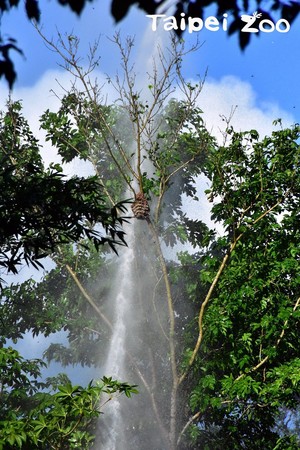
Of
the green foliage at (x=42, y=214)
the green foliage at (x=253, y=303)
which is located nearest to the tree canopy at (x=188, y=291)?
the green foliage at (x=253, y=303)

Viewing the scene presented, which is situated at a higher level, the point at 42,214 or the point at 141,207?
the point at 141,207

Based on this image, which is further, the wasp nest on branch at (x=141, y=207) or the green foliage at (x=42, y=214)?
the wasp nest on branch at (x=141, y=207)

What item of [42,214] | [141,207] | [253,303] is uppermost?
[141,207]

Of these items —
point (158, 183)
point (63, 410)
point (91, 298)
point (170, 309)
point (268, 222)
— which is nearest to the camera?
point (63, 410)

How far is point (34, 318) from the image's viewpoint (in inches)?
712

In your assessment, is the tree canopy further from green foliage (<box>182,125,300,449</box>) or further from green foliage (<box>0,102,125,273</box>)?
green foliage (<box>0,102,125,273</box>)

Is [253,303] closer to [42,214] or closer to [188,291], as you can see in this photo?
[188,291]

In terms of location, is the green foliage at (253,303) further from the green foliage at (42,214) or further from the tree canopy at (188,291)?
the green foliage at (42,214)

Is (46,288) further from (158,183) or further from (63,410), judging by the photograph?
(63,410)

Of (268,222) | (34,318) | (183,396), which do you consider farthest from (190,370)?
(34,318)

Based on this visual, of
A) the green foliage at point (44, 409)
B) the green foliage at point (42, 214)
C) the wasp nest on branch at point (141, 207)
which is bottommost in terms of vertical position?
the green foliage at point (42, 214)

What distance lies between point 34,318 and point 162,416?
422 cm

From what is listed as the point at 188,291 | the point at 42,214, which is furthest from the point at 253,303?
the point at 42,214

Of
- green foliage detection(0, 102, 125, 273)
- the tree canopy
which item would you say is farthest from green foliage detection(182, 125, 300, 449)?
green foliage detection(0, 102, 125, 273)
